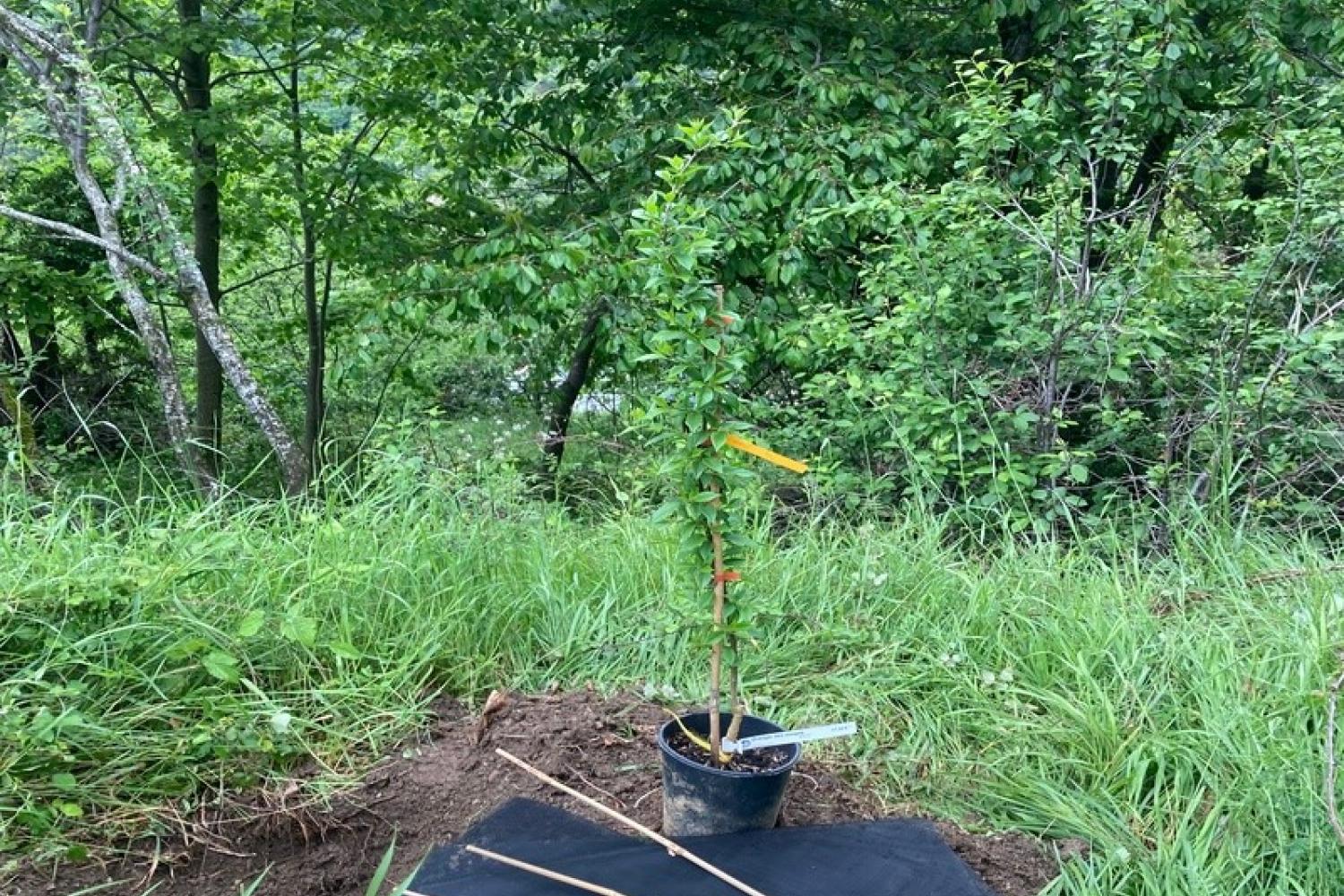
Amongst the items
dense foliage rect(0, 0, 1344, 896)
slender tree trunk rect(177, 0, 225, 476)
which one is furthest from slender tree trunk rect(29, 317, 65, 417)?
slender tree trunk rect(177, 0, 225, 476)

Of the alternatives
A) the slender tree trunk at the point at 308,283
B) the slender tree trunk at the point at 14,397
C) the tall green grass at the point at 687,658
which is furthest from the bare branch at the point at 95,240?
the slender tree trunk at the point at 308,283

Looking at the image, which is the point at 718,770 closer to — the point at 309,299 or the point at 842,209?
the point at 842,209

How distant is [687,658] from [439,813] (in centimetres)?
84

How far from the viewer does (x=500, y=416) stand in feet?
27.7

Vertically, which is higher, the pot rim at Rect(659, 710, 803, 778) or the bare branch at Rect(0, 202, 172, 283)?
the bare branch at Rect(0, 202, 172, 283)

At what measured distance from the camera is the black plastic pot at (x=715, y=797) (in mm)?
1996

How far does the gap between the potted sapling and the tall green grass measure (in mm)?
155

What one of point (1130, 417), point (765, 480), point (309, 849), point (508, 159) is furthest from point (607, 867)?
point (508, 159)

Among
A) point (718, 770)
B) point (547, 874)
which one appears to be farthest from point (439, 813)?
point (718, 770)

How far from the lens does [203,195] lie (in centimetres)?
680

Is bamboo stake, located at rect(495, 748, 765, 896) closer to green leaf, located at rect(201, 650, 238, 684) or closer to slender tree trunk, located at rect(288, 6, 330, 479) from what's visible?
green leaf, located at rect(201, 650, 238, 684)

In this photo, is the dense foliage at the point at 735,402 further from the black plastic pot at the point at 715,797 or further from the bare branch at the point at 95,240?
the black plastic pot at the point at 715,797

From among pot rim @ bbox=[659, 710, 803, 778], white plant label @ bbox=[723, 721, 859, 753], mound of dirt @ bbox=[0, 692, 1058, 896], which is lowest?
mound of dirt @ bbox=[0, 692, 1058, 896]

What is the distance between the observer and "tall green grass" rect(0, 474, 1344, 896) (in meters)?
2.09
